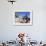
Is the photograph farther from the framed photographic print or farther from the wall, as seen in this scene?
the wall

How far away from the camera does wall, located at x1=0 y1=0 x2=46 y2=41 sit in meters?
5.77

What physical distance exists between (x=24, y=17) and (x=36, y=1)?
86 cm

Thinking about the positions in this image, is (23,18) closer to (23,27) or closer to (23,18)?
(23,18)

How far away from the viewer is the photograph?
5777mm

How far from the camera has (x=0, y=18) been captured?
19.1ft

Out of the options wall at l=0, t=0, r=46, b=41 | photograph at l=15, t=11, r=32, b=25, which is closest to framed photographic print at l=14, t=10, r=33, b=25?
photograph at l=15, t=11, r=32, b=25

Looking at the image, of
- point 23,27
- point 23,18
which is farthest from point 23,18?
point 23,27

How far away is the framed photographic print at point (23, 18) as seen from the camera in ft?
18.9

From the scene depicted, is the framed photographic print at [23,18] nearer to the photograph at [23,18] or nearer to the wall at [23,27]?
the photograph at [23,18]

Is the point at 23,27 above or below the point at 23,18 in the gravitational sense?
below

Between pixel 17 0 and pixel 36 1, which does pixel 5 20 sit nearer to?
pixel 17 0

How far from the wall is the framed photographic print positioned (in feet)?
0.56

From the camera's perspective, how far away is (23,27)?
228 inches

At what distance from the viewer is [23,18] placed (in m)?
5.82
